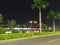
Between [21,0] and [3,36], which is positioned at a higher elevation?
[21,0]

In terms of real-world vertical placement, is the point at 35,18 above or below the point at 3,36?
above

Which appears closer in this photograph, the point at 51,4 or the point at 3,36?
the point at 3,36

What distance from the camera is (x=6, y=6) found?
71.1 meters

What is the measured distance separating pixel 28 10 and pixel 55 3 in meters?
9.33

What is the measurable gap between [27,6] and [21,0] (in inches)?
112

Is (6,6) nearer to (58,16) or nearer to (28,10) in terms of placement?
(28,10)

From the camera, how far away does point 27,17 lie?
235ft

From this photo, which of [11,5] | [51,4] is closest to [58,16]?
[51,4]

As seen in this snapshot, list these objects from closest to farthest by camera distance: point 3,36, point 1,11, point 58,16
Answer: point 3,36, point 58,16, point 1,11

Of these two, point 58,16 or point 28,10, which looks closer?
point 58,16

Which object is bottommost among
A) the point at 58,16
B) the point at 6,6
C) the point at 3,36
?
the point at 3,36

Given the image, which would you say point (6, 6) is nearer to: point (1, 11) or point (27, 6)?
point (1, 11)

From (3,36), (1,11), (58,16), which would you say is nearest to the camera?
(3,36)

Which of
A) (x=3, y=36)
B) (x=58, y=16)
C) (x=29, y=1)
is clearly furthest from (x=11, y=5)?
(x=3, y=36)
